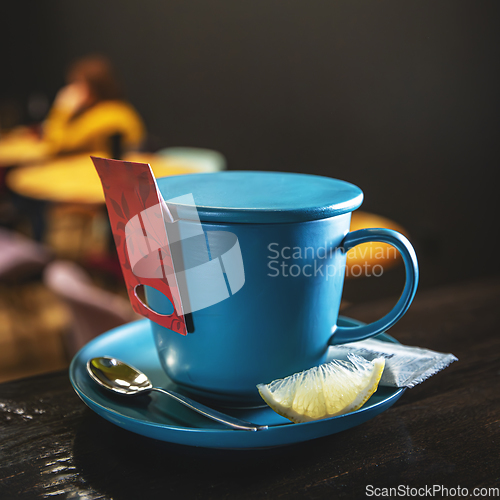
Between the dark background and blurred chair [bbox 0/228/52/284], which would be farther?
blurred chair [bbox 0/228/52/284]

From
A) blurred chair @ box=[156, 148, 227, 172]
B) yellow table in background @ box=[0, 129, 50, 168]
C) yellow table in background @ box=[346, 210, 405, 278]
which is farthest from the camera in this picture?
yellow table in background @ box=[0, 129, 50, 168]

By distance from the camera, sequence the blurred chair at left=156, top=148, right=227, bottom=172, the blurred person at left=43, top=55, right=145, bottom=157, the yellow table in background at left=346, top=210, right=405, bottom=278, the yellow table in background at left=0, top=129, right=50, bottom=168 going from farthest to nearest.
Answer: the yellow table in background at left=0, top=129, right=50, bottom=168 → the blurred chair at left=156, top=148, right=227, bottom=172 → the blurred person at left=43, top=55, right=145, bottom=157 → the yellow table in background at left=346, top=210, right=405, bottom=278

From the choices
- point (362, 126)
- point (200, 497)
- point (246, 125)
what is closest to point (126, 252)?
point (200, 497)

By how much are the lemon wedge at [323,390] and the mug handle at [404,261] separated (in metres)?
0.04

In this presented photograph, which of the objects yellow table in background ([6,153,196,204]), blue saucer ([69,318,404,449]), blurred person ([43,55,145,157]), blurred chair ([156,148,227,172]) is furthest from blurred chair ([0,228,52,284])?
blue saucer ([69,318,404,449])

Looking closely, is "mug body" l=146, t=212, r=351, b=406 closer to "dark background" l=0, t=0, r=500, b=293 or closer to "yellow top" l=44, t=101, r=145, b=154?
"dark background" l=0, t=0, r=500, b=293

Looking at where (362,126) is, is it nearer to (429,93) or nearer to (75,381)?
(429,93)

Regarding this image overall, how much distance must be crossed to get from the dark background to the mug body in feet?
3.04

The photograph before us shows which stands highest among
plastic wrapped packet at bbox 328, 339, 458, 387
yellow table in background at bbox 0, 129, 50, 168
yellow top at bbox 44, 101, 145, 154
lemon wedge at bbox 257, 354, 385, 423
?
lemon wedge at bbox 257, 354, 385, 423

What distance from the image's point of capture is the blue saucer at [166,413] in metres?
0.35

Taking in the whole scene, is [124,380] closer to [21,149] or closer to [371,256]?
[371,256]

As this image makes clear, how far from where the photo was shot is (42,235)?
9.39 ft

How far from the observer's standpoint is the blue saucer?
346mm

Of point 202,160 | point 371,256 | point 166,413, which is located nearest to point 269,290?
point 166,413
